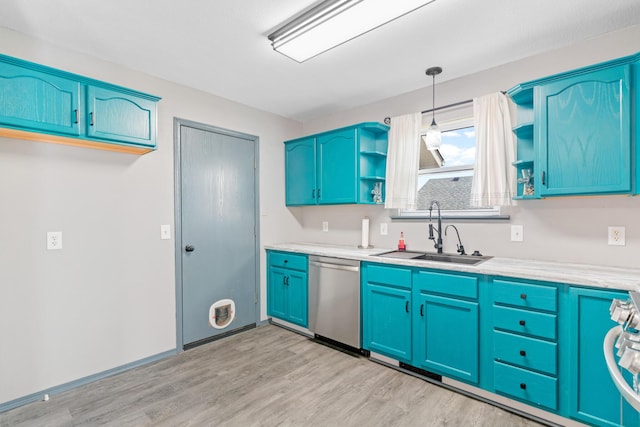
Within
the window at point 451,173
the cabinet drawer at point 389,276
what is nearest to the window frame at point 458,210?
the window at point 451,173

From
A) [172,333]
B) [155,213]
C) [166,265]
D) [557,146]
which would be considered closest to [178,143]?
[155,213]

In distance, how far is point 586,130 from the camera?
6.60 ft

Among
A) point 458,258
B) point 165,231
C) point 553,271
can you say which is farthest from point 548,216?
point 165,231

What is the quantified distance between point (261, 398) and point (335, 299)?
1.07 meters

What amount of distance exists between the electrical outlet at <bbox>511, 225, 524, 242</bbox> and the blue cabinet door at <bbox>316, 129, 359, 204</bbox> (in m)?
1.38

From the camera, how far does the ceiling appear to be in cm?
193

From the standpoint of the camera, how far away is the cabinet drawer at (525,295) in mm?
1918

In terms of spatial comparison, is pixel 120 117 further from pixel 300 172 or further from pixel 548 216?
pixel 548 216

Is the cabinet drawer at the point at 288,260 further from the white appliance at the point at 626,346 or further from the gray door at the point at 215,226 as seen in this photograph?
the white appliance at the point at 626,346

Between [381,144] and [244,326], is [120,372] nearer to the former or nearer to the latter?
[244,326]

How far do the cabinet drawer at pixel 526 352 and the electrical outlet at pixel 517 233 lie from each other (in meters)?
0.81

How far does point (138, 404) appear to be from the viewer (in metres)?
2.18

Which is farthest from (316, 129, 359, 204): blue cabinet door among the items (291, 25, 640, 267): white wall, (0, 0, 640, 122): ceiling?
(0, 0, 640, 122): ceiling

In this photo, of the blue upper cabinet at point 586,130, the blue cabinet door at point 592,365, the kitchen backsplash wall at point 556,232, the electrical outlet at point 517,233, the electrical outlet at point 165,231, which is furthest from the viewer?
the electrical outlet at point 165,231
